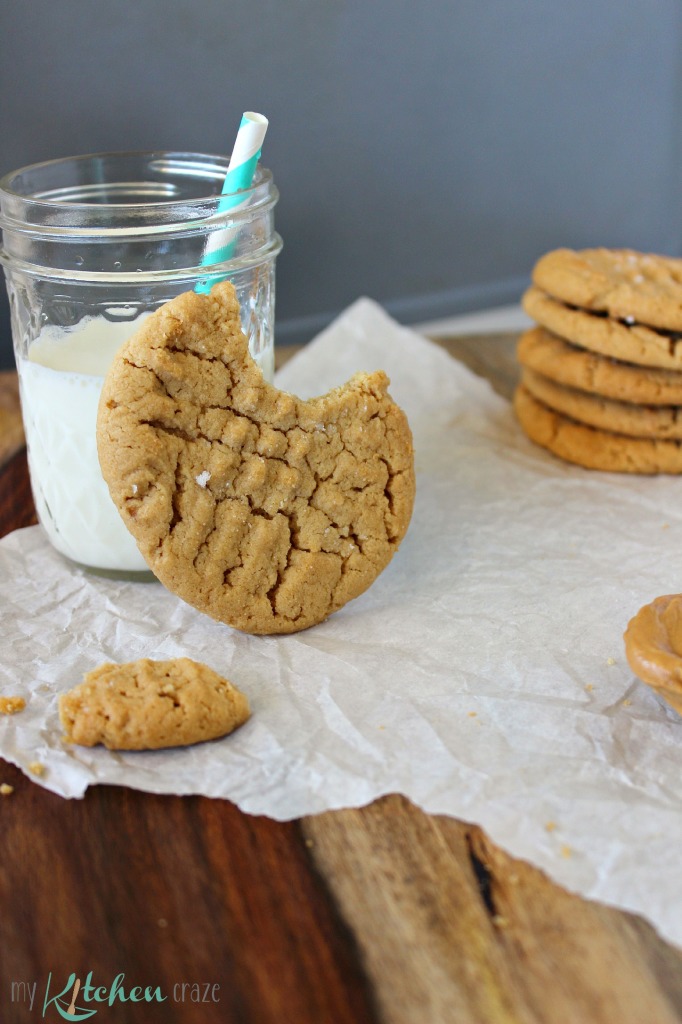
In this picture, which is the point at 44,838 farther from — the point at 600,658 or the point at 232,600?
the point at 600,658

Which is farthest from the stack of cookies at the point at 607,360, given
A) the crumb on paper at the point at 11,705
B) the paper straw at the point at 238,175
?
the crumb on paper at the point at 11,705

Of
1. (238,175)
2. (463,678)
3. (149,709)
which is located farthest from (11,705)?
(238,175)

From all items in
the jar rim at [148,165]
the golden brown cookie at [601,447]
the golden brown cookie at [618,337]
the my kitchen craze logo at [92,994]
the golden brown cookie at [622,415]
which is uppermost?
the jar rim at [148,165]

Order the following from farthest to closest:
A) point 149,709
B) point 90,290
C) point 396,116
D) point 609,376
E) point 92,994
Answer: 1. point 396,116
2. point 609,376
3. point 90,290
4. point 149,709
5. point 92,994

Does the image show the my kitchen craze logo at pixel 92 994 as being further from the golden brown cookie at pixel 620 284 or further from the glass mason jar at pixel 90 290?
the golden brown cookie at pixel 620 284

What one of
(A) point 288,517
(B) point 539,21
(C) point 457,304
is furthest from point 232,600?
(B) point 539,21

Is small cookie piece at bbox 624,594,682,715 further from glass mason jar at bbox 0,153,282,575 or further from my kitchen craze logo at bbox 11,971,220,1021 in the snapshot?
glass mason jar at bbox 0,153,282,575

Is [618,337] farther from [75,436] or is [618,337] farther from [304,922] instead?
[304,922]
